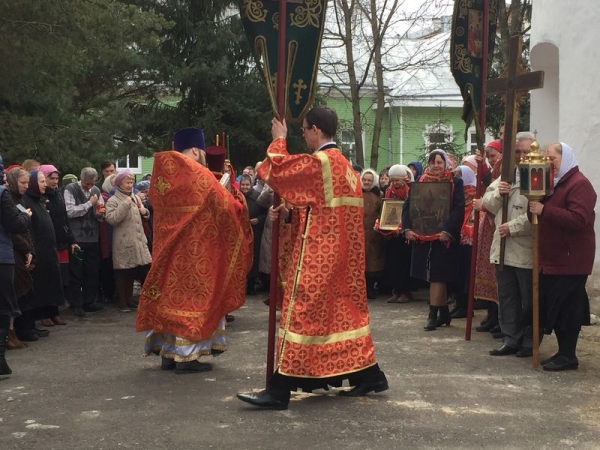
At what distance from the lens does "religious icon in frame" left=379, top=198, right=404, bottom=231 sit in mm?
11922

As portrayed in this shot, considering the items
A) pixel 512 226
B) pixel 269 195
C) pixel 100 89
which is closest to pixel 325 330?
pixel 512 226

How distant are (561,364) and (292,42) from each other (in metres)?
3.45

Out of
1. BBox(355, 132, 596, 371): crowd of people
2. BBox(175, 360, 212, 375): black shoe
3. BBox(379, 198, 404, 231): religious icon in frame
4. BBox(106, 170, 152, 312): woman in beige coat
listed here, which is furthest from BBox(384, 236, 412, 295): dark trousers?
BBox(175, 360, 212, 375): black shoe

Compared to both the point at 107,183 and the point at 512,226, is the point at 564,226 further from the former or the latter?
the point at 107,183

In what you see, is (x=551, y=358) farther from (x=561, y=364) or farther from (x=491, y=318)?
(x=491, y=318)

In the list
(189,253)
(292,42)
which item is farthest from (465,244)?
(292,42)

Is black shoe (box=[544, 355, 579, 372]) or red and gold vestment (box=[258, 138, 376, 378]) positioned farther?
black shoe (box=[544, 355, 579, 372])

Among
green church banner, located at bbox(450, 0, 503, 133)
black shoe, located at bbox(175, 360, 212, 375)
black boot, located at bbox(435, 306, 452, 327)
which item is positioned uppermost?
green church banner, located at bbox(450, 0, 503, 133)

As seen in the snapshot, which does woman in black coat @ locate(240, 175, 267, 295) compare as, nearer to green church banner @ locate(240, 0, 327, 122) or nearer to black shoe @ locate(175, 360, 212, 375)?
black shoe @ locate(175, 360, 212, 375)

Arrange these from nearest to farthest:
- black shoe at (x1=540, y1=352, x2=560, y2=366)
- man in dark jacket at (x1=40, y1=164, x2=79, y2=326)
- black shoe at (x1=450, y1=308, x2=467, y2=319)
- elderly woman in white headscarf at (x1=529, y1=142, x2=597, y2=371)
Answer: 1. elderly woman in white headscarf at (x1=529, y1=142, x2=597, y2=371)
2. black shoe at (x1=540, y1=352, x2=560, y2=366)
3. man in dark jacket at (x1=40, y1=164, x2=79, y2=326)
4. black shoe at (x1=450, y1=308, x2=467, y2=319)

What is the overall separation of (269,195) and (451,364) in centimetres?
513

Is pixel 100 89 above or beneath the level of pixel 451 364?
above

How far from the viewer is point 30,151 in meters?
16.3

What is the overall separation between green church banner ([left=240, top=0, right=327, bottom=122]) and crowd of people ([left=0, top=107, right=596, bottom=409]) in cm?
29
